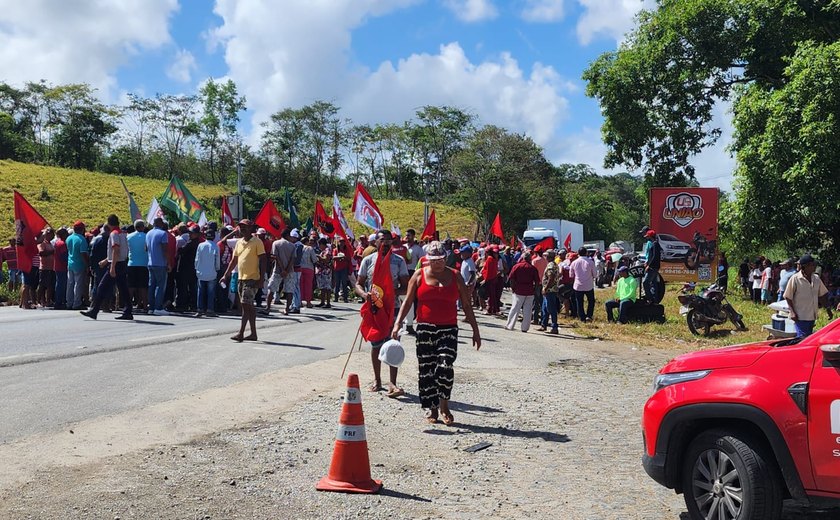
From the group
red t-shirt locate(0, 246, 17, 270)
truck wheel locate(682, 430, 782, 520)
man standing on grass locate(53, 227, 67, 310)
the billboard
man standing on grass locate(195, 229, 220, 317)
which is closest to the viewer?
truck wheel locate(682, 430, 782, 520)

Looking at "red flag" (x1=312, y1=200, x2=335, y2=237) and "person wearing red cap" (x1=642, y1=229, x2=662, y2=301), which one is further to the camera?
"red flag" (x1=312, y1=200, x2=335, y2=237)

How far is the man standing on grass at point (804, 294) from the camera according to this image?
11.8m

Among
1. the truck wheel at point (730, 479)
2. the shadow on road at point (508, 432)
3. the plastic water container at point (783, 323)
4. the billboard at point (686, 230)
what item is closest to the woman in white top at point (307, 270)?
the plastic water container at point (783, 323)

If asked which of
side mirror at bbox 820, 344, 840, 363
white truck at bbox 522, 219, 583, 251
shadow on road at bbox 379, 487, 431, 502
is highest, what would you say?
white truck at bbox 522, 219, 583, 251

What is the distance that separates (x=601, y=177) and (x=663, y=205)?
109 m

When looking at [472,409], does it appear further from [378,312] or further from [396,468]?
[396,468]

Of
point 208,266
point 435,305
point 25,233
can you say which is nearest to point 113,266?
point 208,266

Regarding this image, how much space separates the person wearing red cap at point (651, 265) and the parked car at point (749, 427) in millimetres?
14849

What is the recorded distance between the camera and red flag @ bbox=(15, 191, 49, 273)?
16.5m

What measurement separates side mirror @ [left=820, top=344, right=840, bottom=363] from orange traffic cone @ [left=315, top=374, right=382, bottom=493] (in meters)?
3.13

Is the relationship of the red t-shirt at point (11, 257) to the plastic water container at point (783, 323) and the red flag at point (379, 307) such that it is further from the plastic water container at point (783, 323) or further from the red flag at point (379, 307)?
the plastic water container at point (783, 323)

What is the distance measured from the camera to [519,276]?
16.6 meters

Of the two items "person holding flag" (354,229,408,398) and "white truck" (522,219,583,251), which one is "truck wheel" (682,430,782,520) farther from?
"white truck" (522,219,583,251)

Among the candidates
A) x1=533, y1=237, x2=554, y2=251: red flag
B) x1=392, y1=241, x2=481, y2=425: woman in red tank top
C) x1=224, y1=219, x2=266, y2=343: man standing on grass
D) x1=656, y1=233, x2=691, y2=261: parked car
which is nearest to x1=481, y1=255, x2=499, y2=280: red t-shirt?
x1=533, y1=237, x2=554, y2=251: red flag
